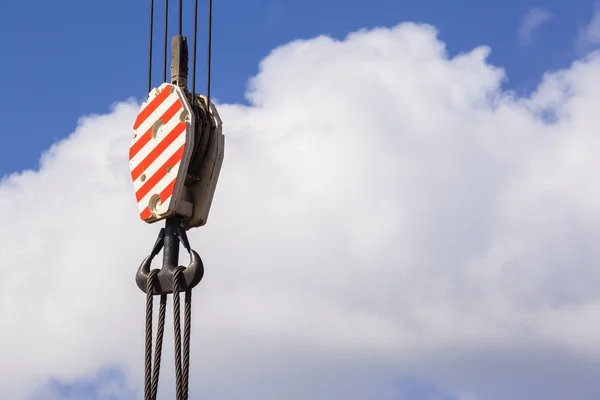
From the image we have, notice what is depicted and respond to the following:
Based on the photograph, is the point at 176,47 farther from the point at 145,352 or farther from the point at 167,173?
the point at 145,352

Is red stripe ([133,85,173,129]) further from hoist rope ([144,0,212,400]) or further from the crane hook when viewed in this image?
the crane hook

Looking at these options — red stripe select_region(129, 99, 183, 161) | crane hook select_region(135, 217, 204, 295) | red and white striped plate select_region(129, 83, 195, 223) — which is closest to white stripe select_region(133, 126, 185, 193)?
red and white striped plate select_region(129, 83, 195, 223)

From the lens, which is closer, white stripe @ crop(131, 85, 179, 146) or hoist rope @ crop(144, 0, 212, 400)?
hoist rope @ crop(144, 0, 212, 400)

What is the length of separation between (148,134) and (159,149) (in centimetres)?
21

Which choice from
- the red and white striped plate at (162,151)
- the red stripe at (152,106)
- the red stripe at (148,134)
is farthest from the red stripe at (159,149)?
the red stripe at (152,106)

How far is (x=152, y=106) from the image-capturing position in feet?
23.4

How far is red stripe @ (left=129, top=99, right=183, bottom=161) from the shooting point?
6934 millimetres

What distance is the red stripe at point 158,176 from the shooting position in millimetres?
6789

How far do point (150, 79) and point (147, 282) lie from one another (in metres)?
1.31

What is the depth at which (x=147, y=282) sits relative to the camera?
6711mm

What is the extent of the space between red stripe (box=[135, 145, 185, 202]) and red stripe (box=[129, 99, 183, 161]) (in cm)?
27

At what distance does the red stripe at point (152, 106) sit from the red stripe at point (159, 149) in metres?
0.25

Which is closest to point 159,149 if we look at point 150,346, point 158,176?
point 158,176

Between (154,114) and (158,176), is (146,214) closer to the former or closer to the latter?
(158,176)
